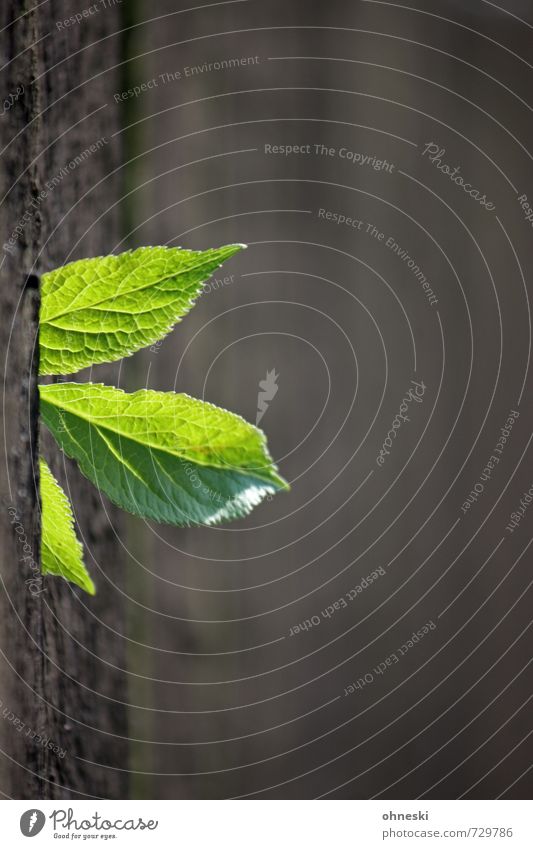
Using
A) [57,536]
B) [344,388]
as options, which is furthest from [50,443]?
[344,388]

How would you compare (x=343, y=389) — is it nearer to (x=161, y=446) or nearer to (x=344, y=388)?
(x=344, y=388)

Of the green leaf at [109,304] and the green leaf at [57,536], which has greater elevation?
the green leaf at [109,304]

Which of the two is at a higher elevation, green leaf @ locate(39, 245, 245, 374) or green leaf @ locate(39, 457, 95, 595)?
green leaf @ locate(39, 245, 245, 374)

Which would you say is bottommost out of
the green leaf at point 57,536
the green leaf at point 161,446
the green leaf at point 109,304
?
the green leaf at point 57,536

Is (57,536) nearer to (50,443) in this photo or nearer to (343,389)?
(50,443)
